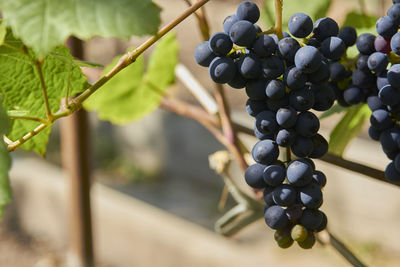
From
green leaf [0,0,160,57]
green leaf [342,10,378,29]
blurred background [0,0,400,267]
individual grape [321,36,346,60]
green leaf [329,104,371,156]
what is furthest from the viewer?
blurred background [0,0,400,267]

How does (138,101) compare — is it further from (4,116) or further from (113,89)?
(4,116)

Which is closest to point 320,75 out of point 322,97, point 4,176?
point 322,97

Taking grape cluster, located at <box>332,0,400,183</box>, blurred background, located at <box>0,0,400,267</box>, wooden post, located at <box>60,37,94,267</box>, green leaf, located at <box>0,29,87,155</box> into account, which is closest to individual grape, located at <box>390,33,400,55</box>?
grape cluster, located at <box>332,0,400,183</box>

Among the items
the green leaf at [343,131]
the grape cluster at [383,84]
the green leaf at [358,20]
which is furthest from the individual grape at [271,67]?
the green leaf at [358,20]

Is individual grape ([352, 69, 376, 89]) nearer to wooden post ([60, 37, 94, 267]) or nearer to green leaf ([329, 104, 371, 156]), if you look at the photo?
green leaf ([329, 104, 371, 156])

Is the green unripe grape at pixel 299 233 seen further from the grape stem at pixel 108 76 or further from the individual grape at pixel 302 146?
the grape stem at pixel 108 76

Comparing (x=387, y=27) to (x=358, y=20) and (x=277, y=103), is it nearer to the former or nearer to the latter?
(x=277, y=103)

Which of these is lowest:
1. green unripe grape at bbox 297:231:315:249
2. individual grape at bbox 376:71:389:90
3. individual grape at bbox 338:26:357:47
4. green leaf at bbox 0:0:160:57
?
green unripe grape at bbox 297:231:315:249

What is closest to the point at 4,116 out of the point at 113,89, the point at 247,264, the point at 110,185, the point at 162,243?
the point at 113,89
